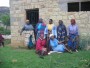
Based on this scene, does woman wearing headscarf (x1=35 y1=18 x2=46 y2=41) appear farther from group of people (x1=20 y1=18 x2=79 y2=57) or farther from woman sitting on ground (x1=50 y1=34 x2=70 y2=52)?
woman sitting on ground (x1=50 y1=34 x2=70 y2=52)

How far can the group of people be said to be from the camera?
12195 mm

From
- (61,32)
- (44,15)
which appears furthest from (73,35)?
(44,15)

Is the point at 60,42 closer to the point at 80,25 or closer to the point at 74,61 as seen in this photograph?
the point at 80,25

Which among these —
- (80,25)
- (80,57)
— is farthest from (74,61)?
(80,25)

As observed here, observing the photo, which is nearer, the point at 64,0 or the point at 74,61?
the point at 74,61

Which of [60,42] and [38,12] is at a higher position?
[38,12]

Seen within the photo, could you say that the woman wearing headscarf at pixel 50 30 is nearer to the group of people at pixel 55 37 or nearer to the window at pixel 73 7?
the group of people at pixel 55 37

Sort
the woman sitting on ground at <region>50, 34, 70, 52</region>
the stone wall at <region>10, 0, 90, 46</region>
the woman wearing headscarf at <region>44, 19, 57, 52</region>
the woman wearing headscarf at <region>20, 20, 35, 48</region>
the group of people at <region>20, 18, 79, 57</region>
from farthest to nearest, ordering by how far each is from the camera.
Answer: the woman wearing headscarf at <region>20, 20, 35, 48</region> → the stone wall at <region>10, 0, 90, 46</region> → the woman wearing headscarf at <region>44, 19, 57, 52</region> → the woman sitting on ground at <region>50, 34, 70, 52</region> → the group of people at <region>20, 18, 79, 57</region>

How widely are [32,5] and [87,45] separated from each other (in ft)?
12.2

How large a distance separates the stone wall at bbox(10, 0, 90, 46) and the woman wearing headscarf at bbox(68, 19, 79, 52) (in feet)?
1.81

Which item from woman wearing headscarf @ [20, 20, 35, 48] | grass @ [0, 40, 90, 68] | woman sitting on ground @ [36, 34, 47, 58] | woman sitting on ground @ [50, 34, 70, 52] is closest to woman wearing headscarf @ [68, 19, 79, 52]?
woman sitting on ground @ [50, 34, 70, 52]

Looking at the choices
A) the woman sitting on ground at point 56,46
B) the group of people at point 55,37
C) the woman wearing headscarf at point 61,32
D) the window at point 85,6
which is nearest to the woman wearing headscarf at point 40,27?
the group of people at point 55,37

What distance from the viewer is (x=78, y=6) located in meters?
14.0

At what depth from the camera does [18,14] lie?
50.5ft
